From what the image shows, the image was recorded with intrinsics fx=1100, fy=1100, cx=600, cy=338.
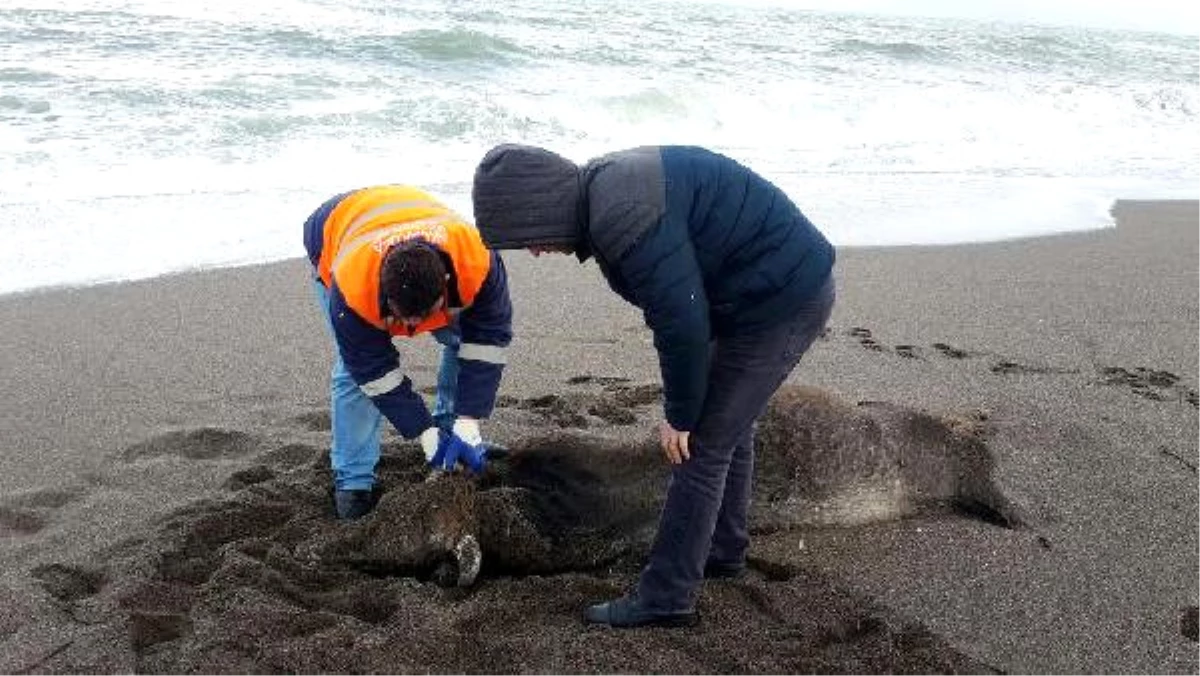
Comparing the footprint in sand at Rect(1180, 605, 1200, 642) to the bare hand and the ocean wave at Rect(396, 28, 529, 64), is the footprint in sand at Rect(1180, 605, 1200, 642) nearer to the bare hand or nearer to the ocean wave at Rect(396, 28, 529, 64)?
the bare hand

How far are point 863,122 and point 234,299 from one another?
9528mm

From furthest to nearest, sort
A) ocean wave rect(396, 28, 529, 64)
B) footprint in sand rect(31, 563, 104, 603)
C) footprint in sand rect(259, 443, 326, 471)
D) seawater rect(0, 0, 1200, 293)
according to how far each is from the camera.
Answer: ocean wave rect(396, 28, 529, 64) → seawater rect(0, 0, 1200, 293) → footprint in sand rect(259, 443, 326, 471) → footprint in sand rect(31, 563, 104, 603)

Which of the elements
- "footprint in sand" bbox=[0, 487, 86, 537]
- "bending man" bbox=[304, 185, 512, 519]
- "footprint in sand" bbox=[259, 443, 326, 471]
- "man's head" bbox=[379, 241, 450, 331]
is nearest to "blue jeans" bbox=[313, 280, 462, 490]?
"bending man" bbox=[304, 185, 512, 519]

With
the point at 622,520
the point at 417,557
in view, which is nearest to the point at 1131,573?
the point at 622,520

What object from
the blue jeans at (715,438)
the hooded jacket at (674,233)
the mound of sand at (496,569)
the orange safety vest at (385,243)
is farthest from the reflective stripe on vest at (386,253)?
the blue jeans at (715,438)

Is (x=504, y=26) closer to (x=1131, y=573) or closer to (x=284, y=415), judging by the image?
(x=284, y=415)

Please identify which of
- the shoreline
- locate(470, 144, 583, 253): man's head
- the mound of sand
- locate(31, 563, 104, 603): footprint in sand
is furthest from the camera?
the shoreline

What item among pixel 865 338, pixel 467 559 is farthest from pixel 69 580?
pixel 865 338

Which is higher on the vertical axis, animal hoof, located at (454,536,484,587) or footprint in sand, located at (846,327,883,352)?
animal hoof, located at (454,536,484,587)

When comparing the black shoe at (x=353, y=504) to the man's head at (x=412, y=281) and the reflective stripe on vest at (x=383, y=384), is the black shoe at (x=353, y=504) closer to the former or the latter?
the reflective stripe on vest at (x=383, y=384)

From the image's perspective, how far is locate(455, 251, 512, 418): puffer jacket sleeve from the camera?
137 inches

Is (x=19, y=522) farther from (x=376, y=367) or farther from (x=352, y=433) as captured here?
(x=376, y=367)

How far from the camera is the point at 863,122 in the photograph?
13.4 metres

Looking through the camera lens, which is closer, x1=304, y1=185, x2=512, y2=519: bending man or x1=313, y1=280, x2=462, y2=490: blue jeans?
x1=304, y1=185, x2=512, y2=519: bending man
